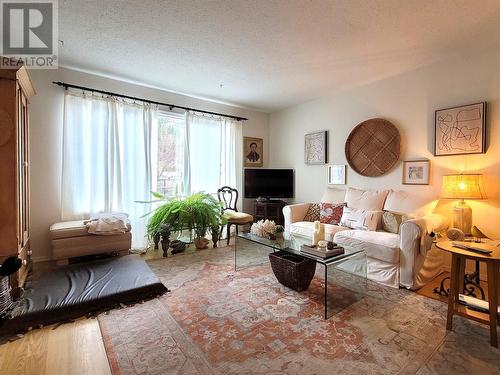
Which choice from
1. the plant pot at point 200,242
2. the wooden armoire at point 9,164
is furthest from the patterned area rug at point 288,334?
the plant pot at point 200,242

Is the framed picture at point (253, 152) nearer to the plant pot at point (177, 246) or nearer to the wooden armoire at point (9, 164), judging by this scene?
the plant pot at point (177, 246)

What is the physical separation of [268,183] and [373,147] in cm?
189

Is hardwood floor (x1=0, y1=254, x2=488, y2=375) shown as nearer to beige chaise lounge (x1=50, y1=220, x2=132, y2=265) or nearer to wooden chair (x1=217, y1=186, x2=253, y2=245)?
beige chaise lounge (x1=50, y1=220, x2=132, y2=265)

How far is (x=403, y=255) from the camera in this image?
246cm

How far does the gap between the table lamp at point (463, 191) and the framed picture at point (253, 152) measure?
10.7 ft

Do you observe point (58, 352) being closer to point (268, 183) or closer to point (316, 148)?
point (268, 183)

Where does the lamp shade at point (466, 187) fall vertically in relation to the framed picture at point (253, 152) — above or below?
below

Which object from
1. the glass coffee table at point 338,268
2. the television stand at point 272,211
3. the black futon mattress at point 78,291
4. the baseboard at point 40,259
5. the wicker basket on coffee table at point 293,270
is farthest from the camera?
the television stand at point 272,211

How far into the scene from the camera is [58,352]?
159cm

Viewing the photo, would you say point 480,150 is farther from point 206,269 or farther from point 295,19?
point 206,269

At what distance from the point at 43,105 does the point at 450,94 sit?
4.93 m

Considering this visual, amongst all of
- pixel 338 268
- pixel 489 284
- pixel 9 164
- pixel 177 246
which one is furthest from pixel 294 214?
pixel 9 164

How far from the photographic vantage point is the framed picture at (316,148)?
14.0 ft

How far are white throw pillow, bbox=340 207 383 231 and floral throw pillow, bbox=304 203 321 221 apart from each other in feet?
1.52
